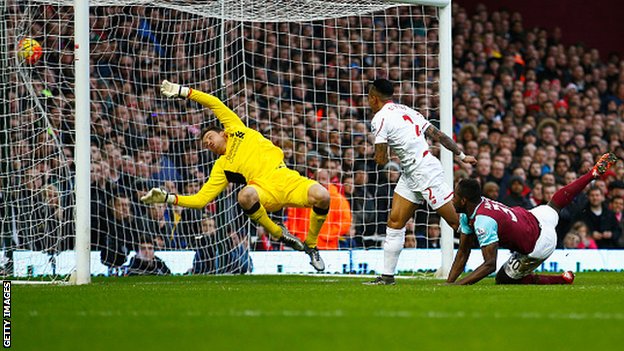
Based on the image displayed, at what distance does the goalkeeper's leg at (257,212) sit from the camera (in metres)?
11.9

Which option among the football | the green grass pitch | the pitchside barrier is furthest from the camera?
the pitchside barrier

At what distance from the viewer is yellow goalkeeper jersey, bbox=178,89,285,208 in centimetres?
1240

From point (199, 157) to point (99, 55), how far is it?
2084 mm

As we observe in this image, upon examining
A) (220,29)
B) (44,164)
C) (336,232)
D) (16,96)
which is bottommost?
(336,232)

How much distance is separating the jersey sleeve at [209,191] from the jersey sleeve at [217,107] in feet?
1.66

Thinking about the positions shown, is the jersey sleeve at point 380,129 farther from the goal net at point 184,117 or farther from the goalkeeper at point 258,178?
the goal net at point 184,117

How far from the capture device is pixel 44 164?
1423cm

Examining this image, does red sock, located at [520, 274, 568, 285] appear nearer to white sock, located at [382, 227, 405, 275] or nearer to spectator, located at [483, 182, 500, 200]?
white sock, located at [382, 227, 405, 275]

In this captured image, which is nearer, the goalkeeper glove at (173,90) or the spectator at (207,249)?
the goalkeeper glove at (173,90)

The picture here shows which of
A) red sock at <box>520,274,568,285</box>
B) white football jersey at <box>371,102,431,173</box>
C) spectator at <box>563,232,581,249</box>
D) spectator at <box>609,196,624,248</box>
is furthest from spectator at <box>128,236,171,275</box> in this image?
spectator at <box>609,196,624,248</box>

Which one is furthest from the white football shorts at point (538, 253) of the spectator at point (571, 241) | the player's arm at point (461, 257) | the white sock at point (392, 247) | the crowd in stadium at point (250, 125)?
the spectator at point (571, 241)

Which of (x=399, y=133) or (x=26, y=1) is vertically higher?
(x=26, y=1)

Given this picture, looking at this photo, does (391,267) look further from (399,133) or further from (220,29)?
(220,29)

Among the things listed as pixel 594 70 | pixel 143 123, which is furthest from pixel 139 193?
pixel 594 70
